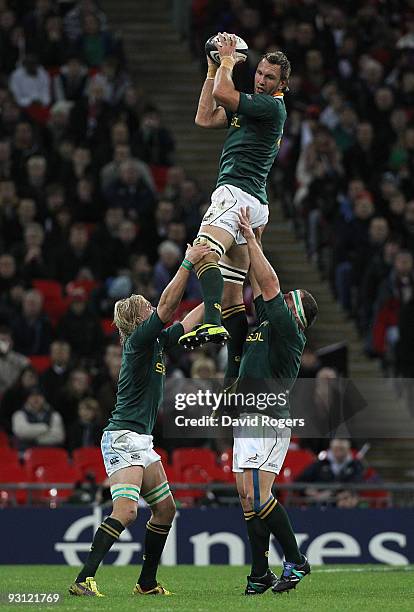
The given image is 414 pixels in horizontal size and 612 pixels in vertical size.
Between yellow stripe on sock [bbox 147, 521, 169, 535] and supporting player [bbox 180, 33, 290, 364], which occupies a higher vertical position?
supporting player [bbox 180, 33, 290, 364]

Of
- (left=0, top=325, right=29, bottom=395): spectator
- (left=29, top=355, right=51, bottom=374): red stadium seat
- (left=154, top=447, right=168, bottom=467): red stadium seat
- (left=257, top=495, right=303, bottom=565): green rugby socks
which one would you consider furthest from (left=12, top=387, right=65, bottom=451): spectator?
(left=257, top=495, right=303, bottom=565): green rugby socks

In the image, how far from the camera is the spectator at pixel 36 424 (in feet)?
57.7

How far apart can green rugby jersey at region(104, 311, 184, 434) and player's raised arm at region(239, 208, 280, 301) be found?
0.68m

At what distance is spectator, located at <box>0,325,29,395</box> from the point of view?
18.3 m

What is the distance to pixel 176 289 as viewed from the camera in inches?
445

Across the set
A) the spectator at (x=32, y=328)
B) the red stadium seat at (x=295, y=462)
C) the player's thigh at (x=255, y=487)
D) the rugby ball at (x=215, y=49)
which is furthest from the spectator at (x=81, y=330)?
the rugby ball at (x=215, y=49)

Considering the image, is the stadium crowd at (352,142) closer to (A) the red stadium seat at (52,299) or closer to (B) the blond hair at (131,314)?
(A) the red stadium seat at (52,299)

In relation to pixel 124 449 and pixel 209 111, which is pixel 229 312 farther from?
pixel 209 111

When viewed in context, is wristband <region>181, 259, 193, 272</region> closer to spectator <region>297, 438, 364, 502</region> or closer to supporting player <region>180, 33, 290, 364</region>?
supporting player <region>180, 33, 290, 364</region>

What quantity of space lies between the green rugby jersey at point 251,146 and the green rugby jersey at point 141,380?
1120mm

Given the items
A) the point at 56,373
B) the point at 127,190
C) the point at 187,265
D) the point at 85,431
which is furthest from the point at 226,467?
the point at 187,265

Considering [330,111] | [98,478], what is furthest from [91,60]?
[98,478]

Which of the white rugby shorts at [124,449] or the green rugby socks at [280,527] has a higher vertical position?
the white rugby shorts at [124,449]

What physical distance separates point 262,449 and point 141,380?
101 cm
